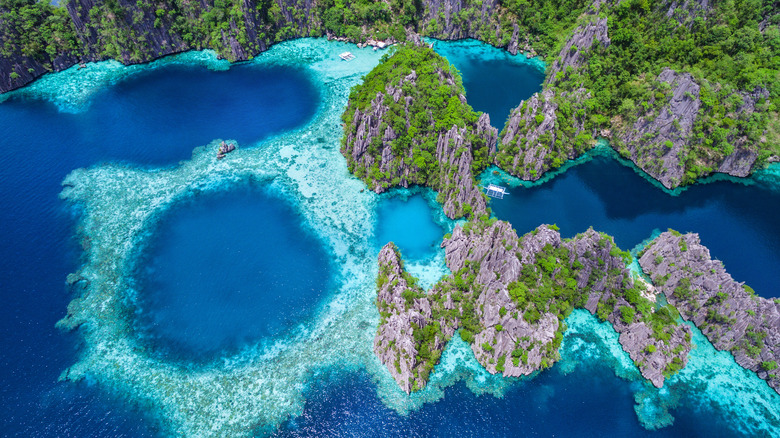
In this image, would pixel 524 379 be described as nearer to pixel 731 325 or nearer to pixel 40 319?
pixel 731 325

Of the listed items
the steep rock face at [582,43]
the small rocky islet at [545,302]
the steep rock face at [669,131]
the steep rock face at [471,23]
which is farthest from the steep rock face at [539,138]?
the steep rock face at [471,23]

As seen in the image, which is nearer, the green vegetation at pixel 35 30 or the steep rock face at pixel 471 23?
the green vegetation at pixel 35 30

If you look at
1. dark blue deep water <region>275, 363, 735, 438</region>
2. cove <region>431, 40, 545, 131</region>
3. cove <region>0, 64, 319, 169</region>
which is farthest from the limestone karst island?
cove <region>431, 40, 545, 131</region>

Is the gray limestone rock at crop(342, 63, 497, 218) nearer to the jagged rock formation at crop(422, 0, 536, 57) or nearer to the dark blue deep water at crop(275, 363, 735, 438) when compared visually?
the dark blue deep water at crop(275, 363, 735, 438)

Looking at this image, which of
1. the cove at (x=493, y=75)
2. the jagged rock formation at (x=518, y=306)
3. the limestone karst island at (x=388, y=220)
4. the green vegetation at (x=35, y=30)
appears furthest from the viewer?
the green vegetation at (x=35, y=30)

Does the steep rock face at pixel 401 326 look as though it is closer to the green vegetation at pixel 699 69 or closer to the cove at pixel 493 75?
the cove at pixel 493 75

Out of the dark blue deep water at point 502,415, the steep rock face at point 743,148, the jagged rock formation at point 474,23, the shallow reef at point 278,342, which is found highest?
the jagged rock formation at point 474,23
